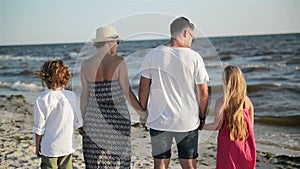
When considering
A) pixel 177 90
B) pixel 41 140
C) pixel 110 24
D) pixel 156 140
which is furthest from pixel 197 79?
pixel 41 140

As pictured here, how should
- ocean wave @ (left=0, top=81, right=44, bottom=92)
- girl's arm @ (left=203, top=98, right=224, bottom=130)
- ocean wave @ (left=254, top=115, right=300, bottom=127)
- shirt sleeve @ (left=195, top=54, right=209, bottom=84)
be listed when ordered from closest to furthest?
1. shirt sleeve @ (left=195, top=54, right=209, bottom=84)
2. girl's arm @ (left=203, top=98, right=224, bottom=130)
3. ocean wave @ (left=254, top=115, right=300, bottom=127)
4. ocean wave @ (left=0, top=81, right=44, bottom=92)

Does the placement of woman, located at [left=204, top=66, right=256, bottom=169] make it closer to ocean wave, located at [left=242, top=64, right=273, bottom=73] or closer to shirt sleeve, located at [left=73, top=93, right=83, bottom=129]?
shirt sleeve, located at [left=73, top=93, right=83, bottom=129]

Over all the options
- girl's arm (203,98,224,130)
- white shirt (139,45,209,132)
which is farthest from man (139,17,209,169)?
A: girl's arm (203,98,224,130)

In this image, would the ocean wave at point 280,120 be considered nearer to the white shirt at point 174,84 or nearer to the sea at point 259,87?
the sea at point 259,87

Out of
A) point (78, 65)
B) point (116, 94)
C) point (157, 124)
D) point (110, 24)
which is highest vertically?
point (110, 24)

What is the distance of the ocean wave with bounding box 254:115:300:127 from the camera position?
27.5 ft

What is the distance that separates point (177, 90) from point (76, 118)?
0.95 meters

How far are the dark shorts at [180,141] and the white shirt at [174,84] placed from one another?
0.06 m

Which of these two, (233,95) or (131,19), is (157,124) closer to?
(233,95)

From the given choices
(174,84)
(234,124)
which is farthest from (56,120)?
(234,124)

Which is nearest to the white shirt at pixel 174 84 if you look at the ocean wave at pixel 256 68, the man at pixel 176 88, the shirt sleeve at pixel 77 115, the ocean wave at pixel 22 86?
the man at pixel 176 88

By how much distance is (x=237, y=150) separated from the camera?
329 cm

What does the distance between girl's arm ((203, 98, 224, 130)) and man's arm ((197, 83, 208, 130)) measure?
0.25 ft

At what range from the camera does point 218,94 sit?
3412 mm
